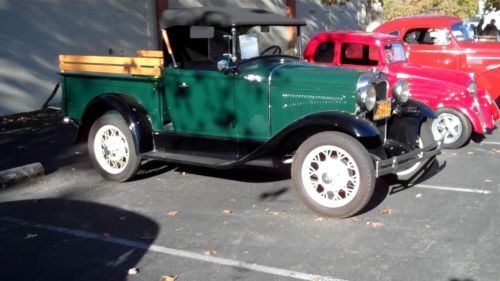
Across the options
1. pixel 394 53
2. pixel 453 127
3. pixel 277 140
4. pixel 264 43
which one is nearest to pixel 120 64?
pixel 264 43

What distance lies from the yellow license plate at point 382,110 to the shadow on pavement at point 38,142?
4.06 meters

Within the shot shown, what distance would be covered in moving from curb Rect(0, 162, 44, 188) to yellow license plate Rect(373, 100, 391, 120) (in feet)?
13.5

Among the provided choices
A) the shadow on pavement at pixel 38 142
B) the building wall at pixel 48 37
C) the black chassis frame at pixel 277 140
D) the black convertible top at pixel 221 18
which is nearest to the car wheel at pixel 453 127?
the black chassis frame at pixel 277 140

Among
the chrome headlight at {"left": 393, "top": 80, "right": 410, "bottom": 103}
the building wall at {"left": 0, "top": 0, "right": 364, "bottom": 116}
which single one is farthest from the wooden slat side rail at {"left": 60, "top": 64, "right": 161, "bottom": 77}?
the building wall at {"left": 0, "top": 0, "right": 364, "bottom": 116}

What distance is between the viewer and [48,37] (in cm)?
1252

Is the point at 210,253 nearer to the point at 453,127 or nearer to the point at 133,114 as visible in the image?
the point at 133,114

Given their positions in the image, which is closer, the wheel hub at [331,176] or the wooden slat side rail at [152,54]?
the wheel hub at [331,176]

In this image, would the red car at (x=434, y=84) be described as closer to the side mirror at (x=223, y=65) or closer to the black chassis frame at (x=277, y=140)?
the black chassis frame at (x=277, y=140)

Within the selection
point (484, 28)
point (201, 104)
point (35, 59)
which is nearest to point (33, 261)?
point (201, 104)

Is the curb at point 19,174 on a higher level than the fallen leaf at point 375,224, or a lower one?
higher

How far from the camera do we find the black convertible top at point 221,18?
6.30 m

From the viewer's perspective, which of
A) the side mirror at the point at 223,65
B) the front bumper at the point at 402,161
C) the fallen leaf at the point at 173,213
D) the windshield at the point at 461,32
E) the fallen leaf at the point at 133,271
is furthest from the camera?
the windshield at the point at 461,32

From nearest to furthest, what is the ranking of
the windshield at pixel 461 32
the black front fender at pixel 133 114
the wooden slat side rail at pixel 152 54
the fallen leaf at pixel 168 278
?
the fallen leaf at pixel 168 278, the black front fender at pixel 133 114, the wooden slat side rail at pixel 152 54, the windshield at pixel 461 32

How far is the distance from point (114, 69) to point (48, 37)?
6237 mm
